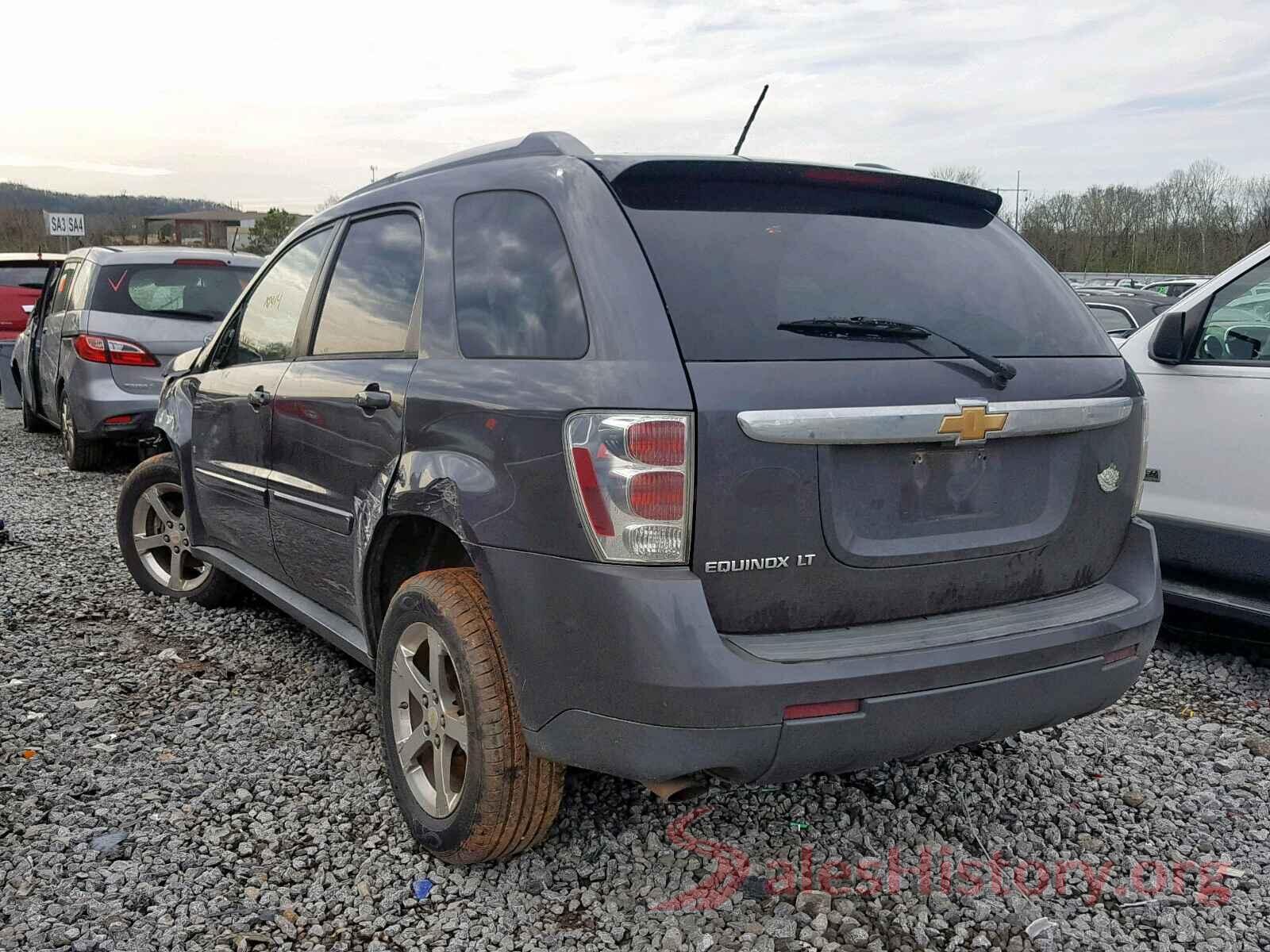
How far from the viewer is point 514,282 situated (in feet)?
8.95

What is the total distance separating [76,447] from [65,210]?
6262 cm

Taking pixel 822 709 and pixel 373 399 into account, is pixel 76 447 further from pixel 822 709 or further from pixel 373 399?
pixel 822 709

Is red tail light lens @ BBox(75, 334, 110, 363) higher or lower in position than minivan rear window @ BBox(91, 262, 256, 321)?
lower

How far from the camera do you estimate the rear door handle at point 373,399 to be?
302cm

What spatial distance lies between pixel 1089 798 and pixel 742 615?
5.46ft

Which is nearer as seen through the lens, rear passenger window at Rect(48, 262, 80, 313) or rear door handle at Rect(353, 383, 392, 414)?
rear door handle at Rect(353, 383, 392, 414)

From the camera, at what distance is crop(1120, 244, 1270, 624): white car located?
4.12 metres

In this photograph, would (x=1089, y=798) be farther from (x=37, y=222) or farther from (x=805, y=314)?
(x=37, y=222)

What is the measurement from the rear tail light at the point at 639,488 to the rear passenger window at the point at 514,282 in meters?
0.25

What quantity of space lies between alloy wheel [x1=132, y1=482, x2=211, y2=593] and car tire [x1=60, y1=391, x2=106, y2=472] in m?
3.95

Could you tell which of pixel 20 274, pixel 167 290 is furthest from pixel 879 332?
pixel 20 274

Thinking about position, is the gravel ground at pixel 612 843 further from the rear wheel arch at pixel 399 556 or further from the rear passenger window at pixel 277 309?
the rear passenger window at pixel 277 309

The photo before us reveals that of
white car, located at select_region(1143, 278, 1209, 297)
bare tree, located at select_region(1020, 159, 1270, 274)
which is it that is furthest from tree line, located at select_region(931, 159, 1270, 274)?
white car, located at select_region(1143, 278, 1209, 297)

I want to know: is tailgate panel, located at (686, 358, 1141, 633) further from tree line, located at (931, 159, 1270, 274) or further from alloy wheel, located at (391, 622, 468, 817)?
tree line, located at (931, 159, 1270, 274)
